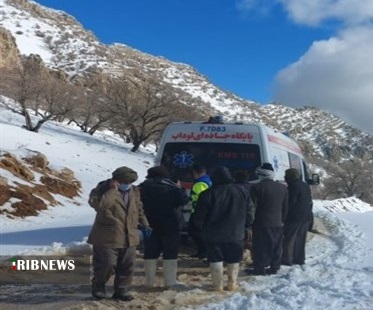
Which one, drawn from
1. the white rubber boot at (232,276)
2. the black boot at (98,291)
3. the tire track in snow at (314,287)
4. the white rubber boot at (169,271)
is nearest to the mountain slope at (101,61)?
the tire track in snow at (314,287)

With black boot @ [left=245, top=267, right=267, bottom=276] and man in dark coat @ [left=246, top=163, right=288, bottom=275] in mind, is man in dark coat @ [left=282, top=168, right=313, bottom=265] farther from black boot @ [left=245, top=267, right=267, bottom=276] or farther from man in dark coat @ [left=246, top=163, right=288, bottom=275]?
black boot @ [left=245, top=267, right=267, bottom=276]

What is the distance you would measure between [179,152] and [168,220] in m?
3.10

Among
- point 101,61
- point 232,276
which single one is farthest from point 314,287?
point 101,61

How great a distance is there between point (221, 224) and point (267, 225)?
4.43 feet

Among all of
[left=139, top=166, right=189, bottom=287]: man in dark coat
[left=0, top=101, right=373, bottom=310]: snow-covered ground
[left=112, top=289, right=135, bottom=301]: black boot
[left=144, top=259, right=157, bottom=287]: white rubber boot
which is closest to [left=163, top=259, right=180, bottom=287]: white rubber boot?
[left=139, top=166, right=189, bottom=287]: man in dark coat

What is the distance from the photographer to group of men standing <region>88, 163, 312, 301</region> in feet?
22.5

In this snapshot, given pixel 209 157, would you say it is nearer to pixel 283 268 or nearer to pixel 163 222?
pixel 283 268

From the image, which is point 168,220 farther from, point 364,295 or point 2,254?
point 2,254

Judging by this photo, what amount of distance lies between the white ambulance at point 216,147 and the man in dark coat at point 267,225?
3.96 ft

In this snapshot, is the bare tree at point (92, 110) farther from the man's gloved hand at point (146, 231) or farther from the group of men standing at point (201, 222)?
the man's gloved hand at point (146, 231)

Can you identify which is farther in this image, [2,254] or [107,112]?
[107,112]

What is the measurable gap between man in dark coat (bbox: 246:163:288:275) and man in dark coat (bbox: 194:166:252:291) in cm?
107

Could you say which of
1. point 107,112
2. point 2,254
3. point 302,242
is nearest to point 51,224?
point 2,254

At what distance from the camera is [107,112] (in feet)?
138
